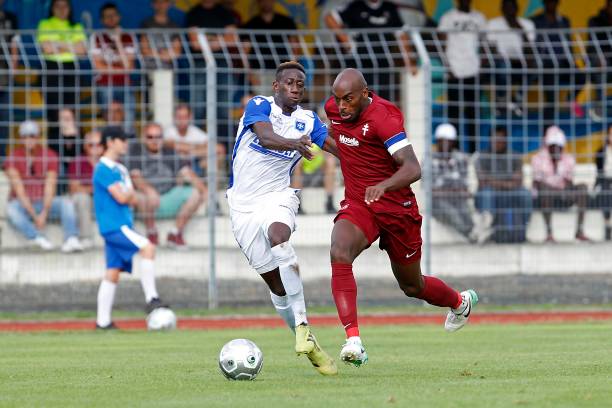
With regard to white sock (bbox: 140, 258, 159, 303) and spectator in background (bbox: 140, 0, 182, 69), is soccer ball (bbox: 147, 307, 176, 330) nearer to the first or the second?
white sock (bbox: 140, 258, 159, 303)

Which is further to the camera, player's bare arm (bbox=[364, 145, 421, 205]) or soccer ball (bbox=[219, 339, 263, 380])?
player's bare arm (bbox=[364, 145, 421, 205])

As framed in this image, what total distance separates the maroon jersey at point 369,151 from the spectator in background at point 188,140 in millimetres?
9035

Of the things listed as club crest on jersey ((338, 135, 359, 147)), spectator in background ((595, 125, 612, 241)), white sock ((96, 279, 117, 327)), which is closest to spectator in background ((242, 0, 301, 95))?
white sock ((96, 279, 117, 327))

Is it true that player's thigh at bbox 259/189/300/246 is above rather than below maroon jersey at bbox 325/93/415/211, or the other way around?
below

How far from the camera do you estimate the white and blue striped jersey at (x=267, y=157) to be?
1173cm

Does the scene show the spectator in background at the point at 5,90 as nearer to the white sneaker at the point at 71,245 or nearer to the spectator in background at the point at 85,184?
the spectator in background at the point at 85,184

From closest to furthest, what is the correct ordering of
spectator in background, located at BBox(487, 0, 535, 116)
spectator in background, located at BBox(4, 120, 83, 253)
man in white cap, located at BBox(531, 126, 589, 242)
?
spectator in background, located at BBox(4, 120, 83, 253)
man in white cap, located at BBox(531, 126, 589, 242)
spectator in background, located at BBox(487, 0, 535, 116)

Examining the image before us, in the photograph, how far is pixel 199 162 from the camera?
19.7m

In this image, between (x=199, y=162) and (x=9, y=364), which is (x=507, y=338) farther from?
(x=199, y=162)

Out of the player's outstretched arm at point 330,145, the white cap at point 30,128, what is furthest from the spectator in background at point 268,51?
the player's outstretched arm at point 330,145

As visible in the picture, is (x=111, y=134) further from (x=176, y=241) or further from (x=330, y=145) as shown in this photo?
(x=330, y=145)

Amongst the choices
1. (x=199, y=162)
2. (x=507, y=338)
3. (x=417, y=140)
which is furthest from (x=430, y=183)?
(x=507, y=338)

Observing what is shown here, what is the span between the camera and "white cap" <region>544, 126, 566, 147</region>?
66.3 feet

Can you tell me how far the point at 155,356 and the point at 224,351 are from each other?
2900mm
